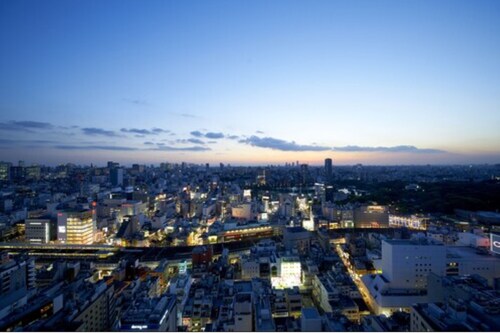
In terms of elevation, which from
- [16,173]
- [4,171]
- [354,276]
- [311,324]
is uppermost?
[4,171]

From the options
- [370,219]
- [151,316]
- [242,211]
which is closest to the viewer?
[151,316]

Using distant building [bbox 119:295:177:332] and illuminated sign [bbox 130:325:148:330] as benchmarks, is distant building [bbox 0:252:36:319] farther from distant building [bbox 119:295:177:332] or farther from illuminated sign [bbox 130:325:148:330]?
illuminated sign [bbox 130:325:148:330]

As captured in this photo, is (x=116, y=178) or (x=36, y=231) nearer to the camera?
(x=36, y=231)

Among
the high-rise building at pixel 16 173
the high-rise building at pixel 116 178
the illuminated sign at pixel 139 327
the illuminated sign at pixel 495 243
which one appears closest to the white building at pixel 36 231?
the illuminated sign at pixel 139 327

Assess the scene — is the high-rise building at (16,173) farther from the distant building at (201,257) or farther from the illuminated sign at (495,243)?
the illuminated sign at (495,243)

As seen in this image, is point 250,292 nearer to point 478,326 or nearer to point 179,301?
point 179,301

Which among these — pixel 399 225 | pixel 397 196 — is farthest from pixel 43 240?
pixel 397 196

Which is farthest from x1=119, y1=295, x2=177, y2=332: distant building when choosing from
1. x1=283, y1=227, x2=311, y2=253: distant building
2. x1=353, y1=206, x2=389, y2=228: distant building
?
x1=353, y1=206, x2=389, y2=228: distant building

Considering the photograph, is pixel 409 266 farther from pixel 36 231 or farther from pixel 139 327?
pixel 36 231

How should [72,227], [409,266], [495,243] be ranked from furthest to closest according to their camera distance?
[72,227]
[495,243]
[409,266]

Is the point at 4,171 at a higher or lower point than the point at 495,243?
higher

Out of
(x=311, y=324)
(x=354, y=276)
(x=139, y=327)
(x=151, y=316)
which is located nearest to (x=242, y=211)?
(x=354, y=276)
